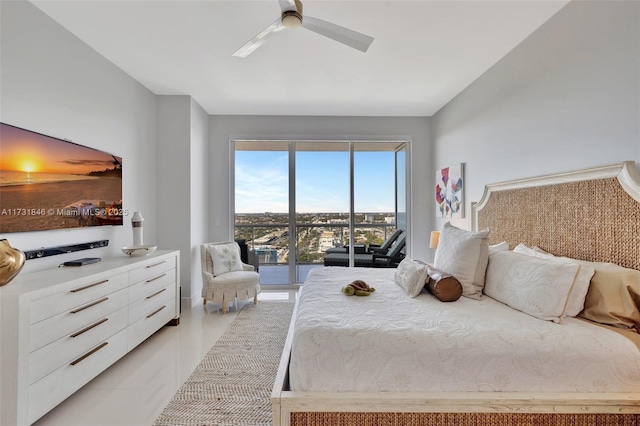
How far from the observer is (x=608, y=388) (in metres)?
1.23

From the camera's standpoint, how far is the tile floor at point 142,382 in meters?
1.64

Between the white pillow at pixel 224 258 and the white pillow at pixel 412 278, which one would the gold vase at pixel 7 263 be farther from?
the white pillow at pixel 412 278

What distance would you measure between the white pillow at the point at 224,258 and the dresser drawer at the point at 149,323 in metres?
0.69

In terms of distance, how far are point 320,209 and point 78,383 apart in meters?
3.29

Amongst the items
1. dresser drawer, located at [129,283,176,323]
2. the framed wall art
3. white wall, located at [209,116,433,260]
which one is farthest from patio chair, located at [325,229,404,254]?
dresser drawer, located at [129,283,176,323]

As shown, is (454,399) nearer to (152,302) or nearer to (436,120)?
(152,302)

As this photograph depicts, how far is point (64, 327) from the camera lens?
1647mm

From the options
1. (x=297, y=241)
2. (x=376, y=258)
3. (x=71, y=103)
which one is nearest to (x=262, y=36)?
(x=71, y=103)

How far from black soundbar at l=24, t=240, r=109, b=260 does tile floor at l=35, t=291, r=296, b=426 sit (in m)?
1.01

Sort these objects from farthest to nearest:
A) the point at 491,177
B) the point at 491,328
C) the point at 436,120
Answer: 1. the point at 436,120
2. the point at 491,177
3. the point at 491,328

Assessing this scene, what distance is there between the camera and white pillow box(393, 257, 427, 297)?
6.25 feet

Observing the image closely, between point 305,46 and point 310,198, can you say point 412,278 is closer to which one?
point 305,46

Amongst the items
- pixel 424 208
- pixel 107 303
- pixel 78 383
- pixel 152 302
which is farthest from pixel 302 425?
pixel 424 208

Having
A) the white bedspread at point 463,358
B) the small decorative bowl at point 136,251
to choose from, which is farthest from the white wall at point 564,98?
the small decorative bowl at point 136,251
